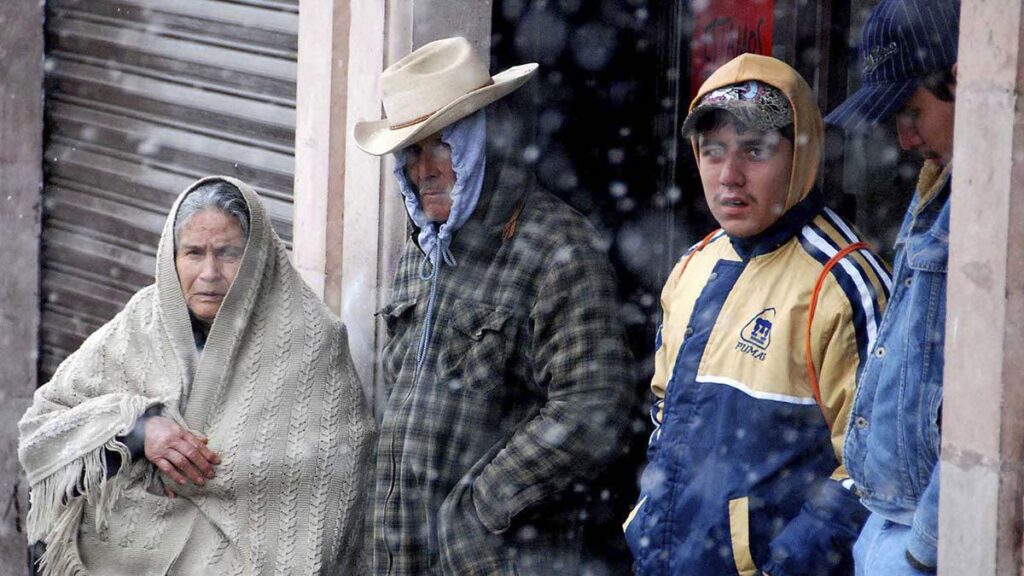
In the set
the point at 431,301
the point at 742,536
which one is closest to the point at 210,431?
the point at 431,301

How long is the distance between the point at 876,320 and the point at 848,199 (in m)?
2.20

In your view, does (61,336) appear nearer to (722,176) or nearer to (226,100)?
(226,100)

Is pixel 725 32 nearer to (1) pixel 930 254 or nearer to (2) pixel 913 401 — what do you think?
(1) pixel 930 254

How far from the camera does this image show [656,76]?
556cm

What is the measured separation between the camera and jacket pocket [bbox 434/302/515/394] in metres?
4.01

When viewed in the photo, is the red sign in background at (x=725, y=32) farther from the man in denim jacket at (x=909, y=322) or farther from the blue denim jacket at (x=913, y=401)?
the blue denim jacket at (x=913, y=401)

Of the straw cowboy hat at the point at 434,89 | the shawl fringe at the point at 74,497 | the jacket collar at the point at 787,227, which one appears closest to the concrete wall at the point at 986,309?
the jacket collar at the point at 787,227

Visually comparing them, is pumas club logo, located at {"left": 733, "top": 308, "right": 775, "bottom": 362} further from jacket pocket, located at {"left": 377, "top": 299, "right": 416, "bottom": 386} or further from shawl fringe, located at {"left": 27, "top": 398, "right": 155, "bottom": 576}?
shawl fringe, located at {"left": 27, "top": 398, "right": 155, "bottom": 576}

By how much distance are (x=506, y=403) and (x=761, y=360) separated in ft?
3.10

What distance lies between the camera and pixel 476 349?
13.2ft

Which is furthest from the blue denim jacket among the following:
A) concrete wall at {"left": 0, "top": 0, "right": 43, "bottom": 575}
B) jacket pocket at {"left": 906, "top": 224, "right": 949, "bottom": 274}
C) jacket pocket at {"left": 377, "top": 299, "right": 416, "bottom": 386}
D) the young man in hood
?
concrete wall at {"left": 0, "top": 0, "right": 43, "bottom": 575}

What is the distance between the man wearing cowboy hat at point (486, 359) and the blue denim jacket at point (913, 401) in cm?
111

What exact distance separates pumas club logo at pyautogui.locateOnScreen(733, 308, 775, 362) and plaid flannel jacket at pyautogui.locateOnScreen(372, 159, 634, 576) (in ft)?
1.89

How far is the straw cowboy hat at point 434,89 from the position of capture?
414 centimetres
